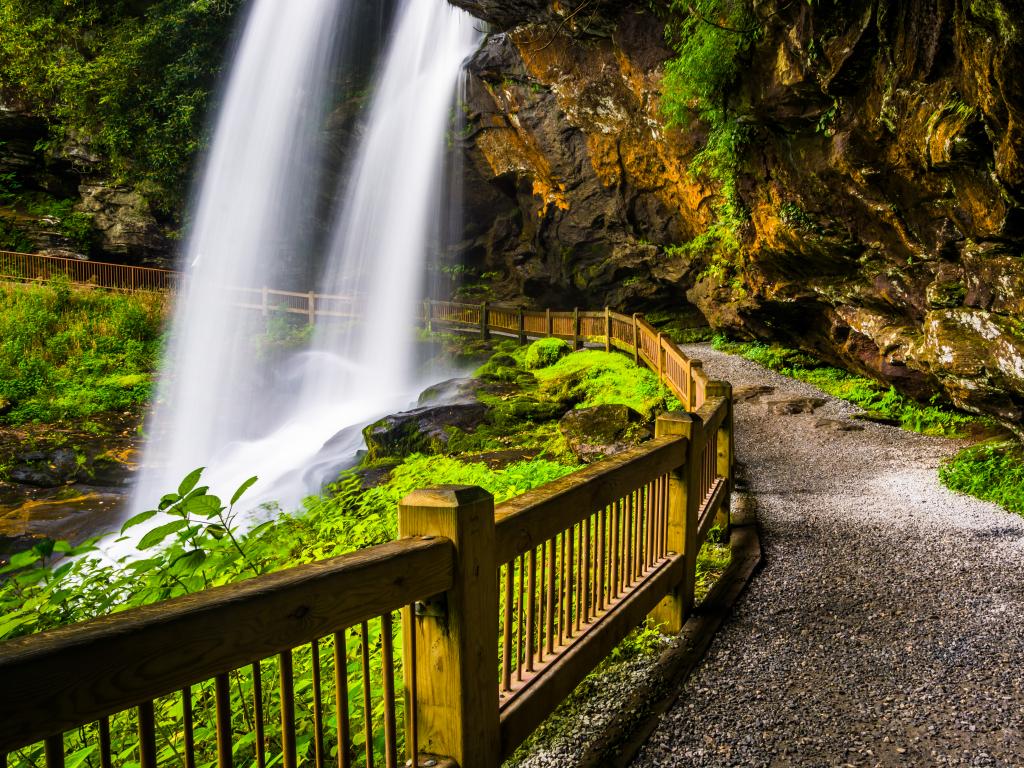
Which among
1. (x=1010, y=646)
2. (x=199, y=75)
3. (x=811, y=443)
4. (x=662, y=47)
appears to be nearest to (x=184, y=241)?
(x=199, y=75)

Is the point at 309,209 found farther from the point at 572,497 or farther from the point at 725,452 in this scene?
the point at 572,497

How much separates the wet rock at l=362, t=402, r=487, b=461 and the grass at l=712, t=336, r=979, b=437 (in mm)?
7118

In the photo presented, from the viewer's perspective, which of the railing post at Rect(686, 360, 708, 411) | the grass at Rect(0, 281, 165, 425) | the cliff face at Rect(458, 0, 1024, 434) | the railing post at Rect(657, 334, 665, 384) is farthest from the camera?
the grass at Rect(0, 281, 165, 425)

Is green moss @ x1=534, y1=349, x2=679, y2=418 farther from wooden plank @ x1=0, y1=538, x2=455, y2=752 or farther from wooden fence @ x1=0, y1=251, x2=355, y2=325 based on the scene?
wooden fence @ x1=0, y1=251, x2=355, y2=325

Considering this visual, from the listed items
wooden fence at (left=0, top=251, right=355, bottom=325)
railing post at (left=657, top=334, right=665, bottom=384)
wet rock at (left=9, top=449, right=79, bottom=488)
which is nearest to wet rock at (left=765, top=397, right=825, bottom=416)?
railing post at (left=657, top=334, right=665, bottom=384)

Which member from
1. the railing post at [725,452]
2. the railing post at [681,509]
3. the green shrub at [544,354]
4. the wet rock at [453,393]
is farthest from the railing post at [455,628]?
the green shrub at [544,354]

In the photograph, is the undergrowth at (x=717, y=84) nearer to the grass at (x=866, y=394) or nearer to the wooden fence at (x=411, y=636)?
the grass at (x=866, y=394)

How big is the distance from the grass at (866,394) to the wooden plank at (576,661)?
885 centimetres

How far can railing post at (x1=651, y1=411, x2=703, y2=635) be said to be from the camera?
12.7ft

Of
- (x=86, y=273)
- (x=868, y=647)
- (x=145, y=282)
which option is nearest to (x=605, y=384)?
(x=868, y=647)

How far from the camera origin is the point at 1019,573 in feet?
15.4

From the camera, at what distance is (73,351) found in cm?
1745

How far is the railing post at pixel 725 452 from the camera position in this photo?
18.9 ft

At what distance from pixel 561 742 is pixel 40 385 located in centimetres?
1770
